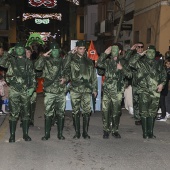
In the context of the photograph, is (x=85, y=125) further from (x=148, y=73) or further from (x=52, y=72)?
(x=148, y=73)

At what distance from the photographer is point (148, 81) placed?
6898 mm

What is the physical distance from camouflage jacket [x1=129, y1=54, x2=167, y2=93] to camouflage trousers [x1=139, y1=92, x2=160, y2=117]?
0.32 ft

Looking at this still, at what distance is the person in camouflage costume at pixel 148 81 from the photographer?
6.90 metres

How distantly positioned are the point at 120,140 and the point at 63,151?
1345 mm

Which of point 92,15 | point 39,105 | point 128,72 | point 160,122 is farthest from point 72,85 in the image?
point 92,15

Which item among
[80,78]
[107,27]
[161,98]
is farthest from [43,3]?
[80,78]

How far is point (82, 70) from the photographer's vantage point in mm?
6801

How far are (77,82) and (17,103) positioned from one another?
1.20 meters

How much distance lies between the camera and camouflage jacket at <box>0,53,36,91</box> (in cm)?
658

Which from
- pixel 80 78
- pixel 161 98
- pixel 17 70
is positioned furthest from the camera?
pixel 161 98

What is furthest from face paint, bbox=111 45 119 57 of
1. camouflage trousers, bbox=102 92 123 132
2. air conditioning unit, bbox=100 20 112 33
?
air conditioning unit, bbox=100 20 112 33

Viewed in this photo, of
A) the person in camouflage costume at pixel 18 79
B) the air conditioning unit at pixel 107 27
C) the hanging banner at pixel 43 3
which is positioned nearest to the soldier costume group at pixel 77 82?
the person in camouflage costume at pixel 18 79

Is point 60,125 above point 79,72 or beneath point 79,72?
beneath

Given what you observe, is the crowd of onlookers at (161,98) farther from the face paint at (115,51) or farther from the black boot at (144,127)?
the black boot at (144,127)
